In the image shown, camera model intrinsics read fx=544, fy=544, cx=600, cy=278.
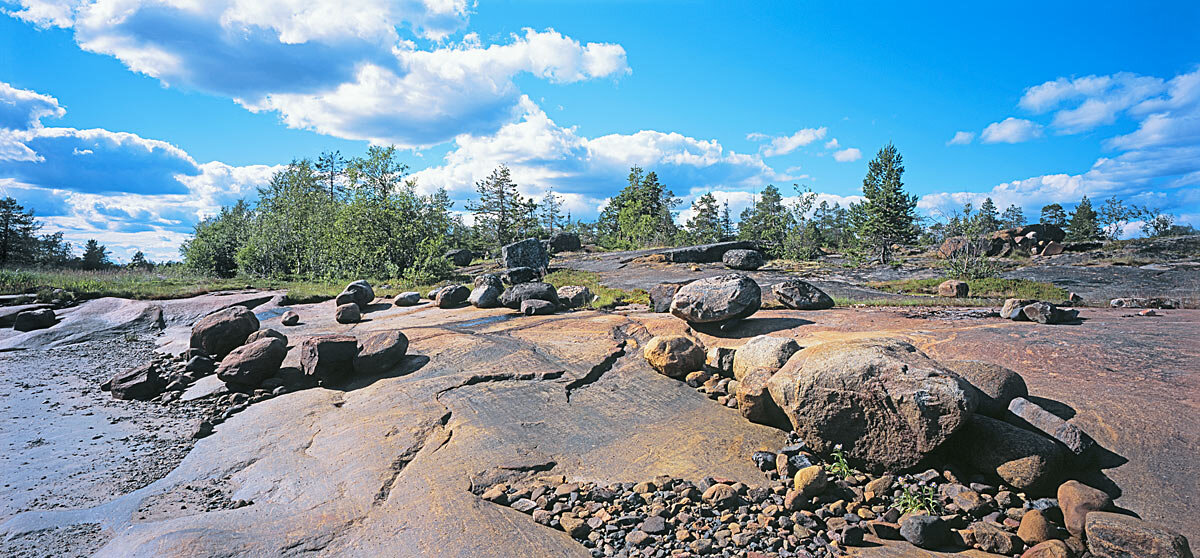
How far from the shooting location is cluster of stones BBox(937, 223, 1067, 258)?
32094 mm

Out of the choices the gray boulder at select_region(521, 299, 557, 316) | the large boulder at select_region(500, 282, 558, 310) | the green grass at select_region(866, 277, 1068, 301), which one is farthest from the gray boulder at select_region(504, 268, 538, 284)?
the green grass at select_region(866, 277, 1068, 301)

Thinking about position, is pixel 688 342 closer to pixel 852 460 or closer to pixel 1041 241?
pixel 852 460

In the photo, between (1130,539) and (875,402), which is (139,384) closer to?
A: (875,402)

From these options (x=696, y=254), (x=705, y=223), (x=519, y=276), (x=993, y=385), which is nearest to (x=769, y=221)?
(x=705, y=223)

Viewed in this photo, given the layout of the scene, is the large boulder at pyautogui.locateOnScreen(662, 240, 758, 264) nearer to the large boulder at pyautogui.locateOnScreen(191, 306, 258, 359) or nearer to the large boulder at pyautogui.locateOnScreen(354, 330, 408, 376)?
the large boulder at pyautogui.locateOnScreen(191, 306, 258, 359)

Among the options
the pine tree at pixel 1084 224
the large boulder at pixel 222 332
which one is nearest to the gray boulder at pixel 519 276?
the large boulder at pixel 222 332

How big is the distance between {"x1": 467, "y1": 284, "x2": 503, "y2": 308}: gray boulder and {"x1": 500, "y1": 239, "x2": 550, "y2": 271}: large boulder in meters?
10.8

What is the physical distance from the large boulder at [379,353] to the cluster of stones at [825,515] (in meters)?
4.07

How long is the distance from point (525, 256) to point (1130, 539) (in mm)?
23426

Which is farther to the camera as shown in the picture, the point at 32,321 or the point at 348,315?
the point at 32,321

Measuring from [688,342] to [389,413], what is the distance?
3.99 m

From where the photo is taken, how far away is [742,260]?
1032 inches

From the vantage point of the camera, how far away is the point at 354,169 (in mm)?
28156

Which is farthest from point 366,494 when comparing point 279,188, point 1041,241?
point 1041,241
